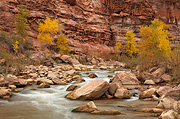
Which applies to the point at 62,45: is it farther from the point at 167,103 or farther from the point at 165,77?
the point at 167,103

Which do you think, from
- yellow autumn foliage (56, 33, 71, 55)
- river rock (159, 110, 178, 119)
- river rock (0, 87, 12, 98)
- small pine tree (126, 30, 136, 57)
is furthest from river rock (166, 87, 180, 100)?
small pine tree (126, 30, 136, 57)

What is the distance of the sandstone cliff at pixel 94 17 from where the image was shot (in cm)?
3065

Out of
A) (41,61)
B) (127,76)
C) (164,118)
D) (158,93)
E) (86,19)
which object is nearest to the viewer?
(164,118)

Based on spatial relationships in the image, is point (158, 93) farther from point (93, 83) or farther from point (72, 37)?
point (72, 37)

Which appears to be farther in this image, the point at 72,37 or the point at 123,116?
the point at 72,37

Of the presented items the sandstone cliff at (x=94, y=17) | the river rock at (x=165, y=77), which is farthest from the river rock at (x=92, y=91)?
the sandstone cliff at (x=94, y=17)

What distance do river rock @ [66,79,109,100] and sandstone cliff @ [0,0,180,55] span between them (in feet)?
80.2

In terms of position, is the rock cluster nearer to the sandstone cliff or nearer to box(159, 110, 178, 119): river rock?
box(159, 110, 178, 119): river rock

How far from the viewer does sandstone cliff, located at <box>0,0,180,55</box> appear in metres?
30.7

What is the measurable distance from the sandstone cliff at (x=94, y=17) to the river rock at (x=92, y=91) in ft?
80.2

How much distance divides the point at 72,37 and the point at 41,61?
1682 centimetres

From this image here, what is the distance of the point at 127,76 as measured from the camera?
1051cm

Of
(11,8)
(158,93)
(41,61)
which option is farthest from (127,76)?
(11,8)

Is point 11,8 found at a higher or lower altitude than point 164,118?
higher
